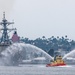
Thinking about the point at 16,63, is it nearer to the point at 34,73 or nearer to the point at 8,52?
the point at 8,52

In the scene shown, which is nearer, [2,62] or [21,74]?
[21,74]

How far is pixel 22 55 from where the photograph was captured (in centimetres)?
19100

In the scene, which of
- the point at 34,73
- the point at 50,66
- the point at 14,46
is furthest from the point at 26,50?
the point at 34,73

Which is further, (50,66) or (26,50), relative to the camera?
(26,50)

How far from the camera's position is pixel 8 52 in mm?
189750

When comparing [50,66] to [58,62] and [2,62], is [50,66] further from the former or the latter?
[2,62]

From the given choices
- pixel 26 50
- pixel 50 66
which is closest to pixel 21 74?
pixel 50 66

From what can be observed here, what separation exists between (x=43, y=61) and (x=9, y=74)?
58.5 metres

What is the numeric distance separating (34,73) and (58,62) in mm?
24078

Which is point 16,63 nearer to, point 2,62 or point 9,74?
point 2,62

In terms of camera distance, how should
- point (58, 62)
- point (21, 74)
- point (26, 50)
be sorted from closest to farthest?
point (21, 74), point (58, 62), point (26, 50)

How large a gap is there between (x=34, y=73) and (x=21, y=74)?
25.3ft

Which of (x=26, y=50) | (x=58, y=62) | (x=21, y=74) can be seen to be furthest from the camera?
(x=26, y=50)

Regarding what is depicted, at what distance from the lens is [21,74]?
138 metres
